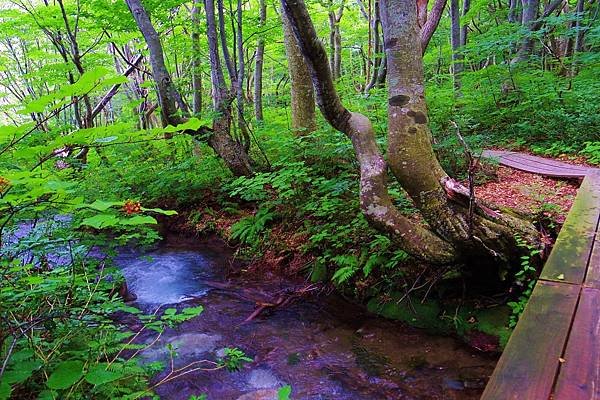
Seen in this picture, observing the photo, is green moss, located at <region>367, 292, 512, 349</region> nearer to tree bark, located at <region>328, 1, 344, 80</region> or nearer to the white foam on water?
the white foam on water

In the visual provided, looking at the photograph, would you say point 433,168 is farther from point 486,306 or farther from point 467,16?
point 467,16

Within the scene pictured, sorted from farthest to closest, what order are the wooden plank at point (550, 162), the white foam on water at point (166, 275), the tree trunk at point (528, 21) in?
the tree trunk at point (528, 21), the wooden plank at point (550, 162), the white foam on water at point (166, 275)

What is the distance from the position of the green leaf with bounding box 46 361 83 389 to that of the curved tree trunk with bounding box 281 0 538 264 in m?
2.85

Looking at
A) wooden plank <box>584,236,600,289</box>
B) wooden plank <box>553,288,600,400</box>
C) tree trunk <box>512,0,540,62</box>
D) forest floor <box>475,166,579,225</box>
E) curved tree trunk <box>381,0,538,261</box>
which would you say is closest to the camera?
wooden plank <box>553,288,600,400</box>

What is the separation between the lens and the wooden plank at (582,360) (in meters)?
1.67

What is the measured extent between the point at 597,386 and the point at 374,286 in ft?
11.3

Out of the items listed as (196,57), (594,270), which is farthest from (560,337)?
(196,57)

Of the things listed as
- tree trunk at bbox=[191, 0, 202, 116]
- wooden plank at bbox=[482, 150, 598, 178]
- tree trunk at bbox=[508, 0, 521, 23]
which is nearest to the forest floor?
wooden plank at bbox=[482, 150, 598, 178]

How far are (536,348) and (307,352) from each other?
2889 millimetres

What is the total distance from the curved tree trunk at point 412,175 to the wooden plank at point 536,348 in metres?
1.11

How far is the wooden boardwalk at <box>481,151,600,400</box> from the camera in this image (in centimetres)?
170

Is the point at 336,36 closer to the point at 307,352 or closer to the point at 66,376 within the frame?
the point at 307,352

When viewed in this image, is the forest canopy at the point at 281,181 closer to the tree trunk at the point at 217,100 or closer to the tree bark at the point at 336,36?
the tree trunk at the point at 217,100

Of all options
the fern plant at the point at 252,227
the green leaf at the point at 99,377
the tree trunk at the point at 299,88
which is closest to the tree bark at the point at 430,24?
the tree trunk at the point at 299,88
